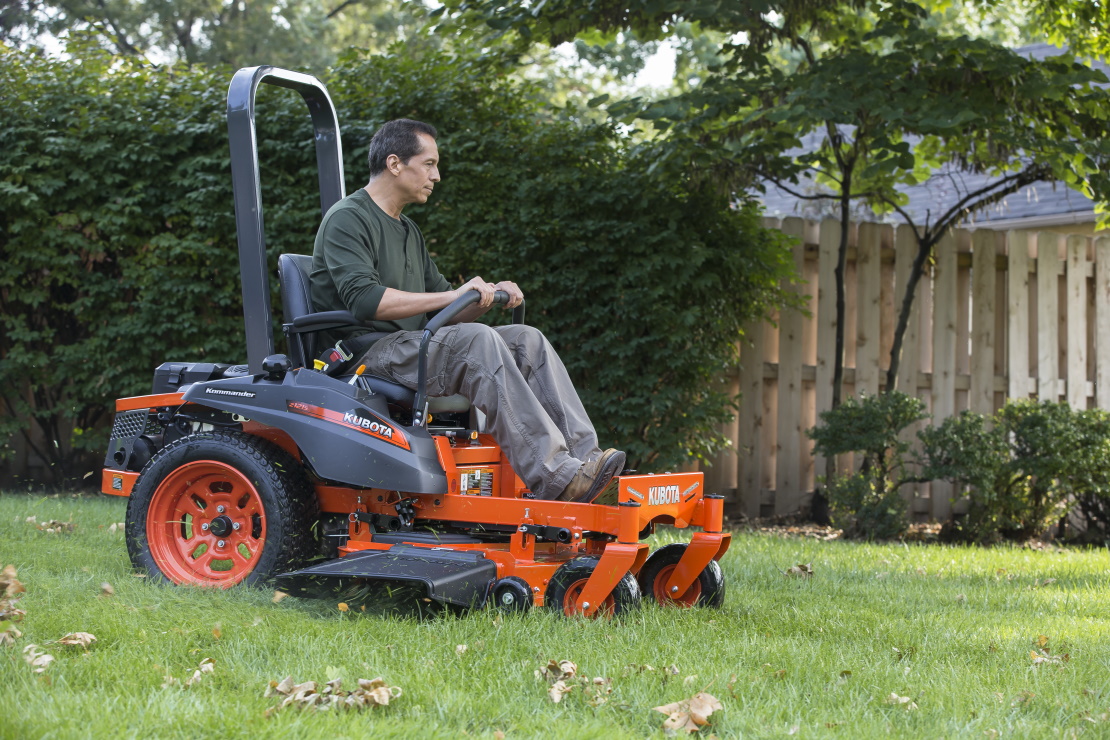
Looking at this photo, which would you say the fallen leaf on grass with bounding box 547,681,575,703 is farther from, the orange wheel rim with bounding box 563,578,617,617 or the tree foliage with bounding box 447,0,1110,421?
the tree foliage with bounding box 447,0,1110,421

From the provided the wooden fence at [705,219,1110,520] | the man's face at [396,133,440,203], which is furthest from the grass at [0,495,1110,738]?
the wooden fence at [705,219,1110,520]

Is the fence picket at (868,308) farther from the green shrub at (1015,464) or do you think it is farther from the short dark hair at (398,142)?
the short dark hair at (398,142)

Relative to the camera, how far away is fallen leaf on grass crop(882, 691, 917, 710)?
2670mm

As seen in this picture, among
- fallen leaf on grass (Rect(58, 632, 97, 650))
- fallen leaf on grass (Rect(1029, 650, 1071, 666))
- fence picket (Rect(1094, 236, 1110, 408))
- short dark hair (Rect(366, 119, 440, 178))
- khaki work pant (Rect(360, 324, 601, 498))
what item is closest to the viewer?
fallen leaf on grass (Rect(58, 632, 97, 650))

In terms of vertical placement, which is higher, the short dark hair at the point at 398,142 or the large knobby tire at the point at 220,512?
the short dark hair at the point at 398,142

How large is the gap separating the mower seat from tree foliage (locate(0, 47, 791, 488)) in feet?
8.97

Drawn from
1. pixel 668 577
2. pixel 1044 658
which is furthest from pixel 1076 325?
pixel 1044 658

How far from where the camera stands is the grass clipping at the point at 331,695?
8.09 feet

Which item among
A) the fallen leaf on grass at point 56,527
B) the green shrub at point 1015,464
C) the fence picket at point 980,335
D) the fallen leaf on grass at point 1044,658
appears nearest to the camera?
the fallen leaf on grass at point 1044,658

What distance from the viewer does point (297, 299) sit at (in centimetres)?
416

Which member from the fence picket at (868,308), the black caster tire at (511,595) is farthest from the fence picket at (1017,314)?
the black caster tire at (511,595)

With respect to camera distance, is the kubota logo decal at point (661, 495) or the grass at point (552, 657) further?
the kubota logo decal at point (661, 495)

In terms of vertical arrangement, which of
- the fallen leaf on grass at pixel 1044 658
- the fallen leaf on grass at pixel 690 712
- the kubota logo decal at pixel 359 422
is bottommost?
the fallen leaf on grass at pixel 1044 658

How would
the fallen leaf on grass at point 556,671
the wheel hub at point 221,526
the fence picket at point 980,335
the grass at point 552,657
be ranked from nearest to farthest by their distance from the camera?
1. the grass at point 552,657
2. the fallen leaf on grass at point 556,671
3. the wheel hub at point 221,526
4. the fence picket at point 980,335
